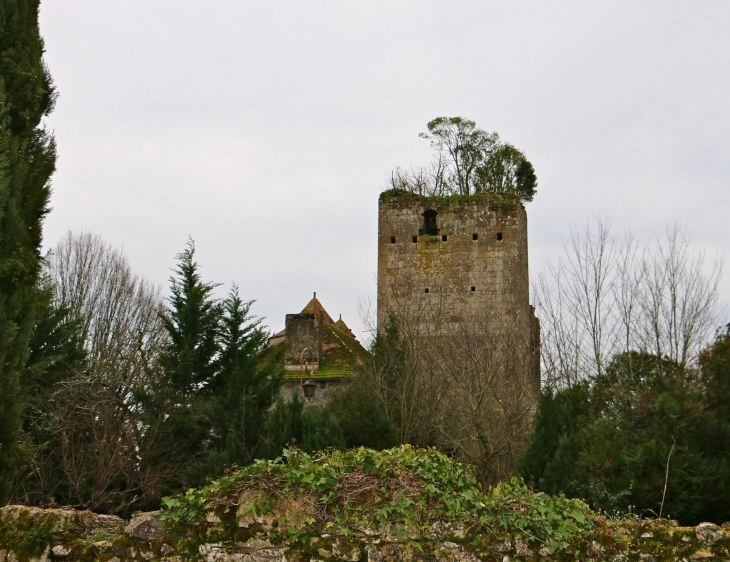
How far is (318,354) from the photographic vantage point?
21.1 meters

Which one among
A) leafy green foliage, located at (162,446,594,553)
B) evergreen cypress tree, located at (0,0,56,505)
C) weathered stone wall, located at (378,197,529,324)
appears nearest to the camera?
leafy green foliage, located at (162,446,594,553)

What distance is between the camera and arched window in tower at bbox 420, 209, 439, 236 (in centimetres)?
2216

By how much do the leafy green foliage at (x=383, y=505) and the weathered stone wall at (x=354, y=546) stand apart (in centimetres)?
5

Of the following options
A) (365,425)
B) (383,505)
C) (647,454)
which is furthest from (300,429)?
(383,505)

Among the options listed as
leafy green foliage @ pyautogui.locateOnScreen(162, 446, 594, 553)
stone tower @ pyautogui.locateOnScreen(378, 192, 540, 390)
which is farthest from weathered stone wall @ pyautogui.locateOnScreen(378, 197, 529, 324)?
leafy green foliage @ pyautogui.locateOnScreen(162, 446, 594, 553)

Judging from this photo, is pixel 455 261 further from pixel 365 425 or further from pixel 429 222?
pixel 365 425

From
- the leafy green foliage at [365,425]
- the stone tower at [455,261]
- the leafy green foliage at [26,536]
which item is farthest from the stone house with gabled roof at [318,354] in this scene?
the leafy green foliage at [26,536]

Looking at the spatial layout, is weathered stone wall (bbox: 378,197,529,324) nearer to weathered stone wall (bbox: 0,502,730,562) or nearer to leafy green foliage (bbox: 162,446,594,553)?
leafy green foliage (bbox: 162,446,594,553)

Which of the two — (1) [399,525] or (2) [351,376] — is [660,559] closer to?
(1) [399,525]

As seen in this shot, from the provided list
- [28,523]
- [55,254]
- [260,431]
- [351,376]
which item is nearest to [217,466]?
A: [260,431]

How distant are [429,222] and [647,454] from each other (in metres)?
12.8

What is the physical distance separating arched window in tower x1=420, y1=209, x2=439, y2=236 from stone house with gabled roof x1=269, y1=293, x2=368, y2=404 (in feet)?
11.7

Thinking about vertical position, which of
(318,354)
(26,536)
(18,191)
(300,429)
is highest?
(18,191)

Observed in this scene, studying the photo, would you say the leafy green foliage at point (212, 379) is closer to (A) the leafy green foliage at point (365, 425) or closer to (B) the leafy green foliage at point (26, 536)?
(A) the leafy green foliage at point (365, 425)
